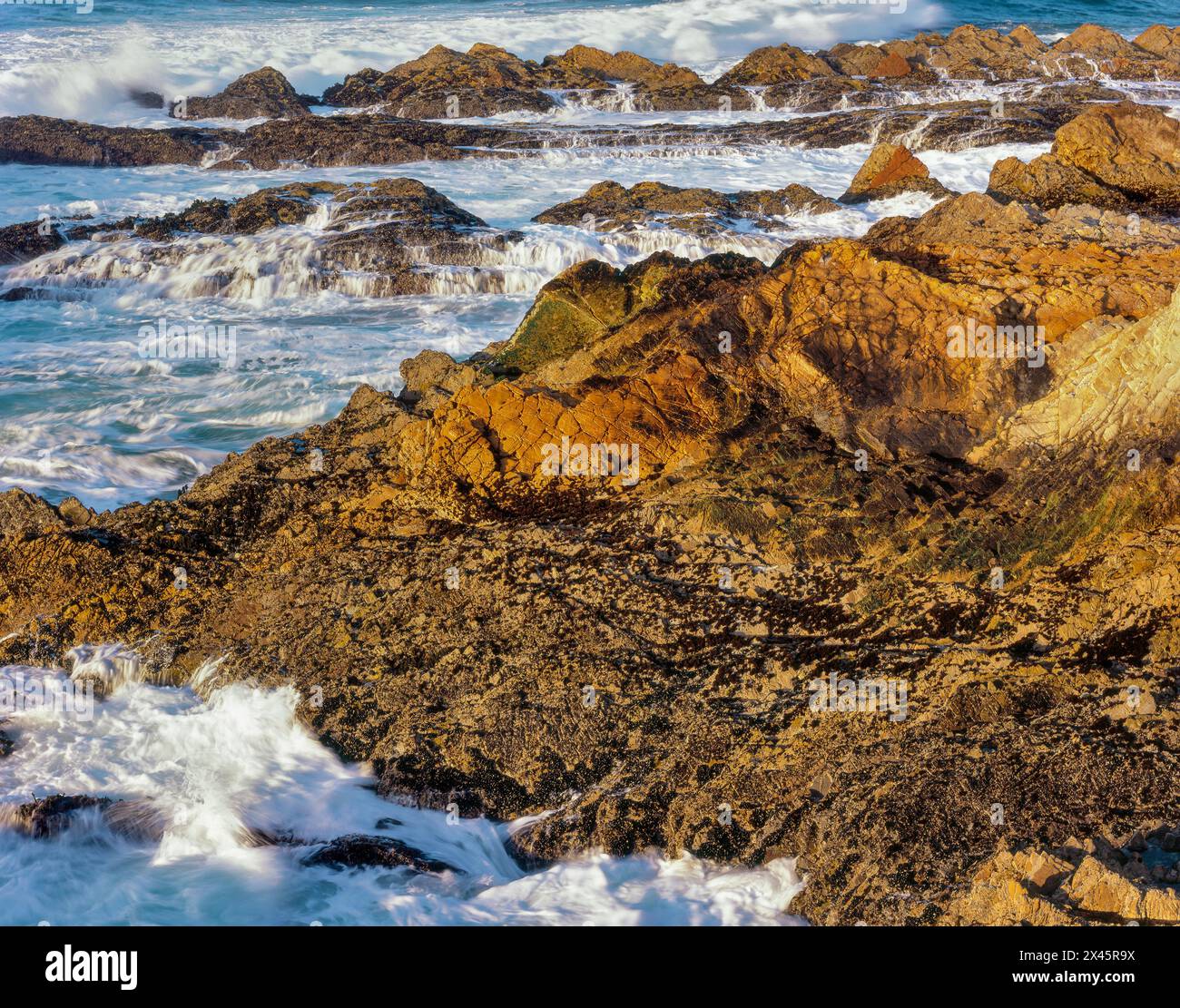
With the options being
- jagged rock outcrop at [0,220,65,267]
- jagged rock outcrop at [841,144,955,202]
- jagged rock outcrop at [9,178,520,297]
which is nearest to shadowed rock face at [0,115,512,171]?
jagged rock outcrop at [9,178,520,297]

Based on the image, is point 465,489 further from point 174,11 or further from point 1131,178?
point 174,11

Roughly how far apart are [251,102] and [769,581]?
24.9 m

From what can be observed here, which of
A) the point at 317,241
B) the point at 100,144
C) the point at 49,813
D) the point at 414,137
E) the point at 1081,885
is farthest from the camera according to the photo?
the point at 414,137

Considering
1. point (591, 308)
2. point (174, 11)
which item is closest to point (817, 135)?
point (591, 308)

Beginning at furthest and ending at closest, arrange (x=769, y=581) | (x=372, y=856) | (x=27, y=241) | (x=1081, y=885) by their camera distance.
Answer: (x=27, y=241)
(x=769, y=581)
(x=372, y=856)
(x=1081, y=885)

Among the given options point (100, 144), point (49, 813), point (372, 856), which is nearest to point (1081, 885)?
point (372, 856)

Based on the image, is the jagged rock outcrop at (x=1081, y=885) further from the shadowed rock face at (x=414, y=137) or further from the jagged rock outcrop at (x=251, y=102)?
the jagged rock outcrop at (x=251, y=102)

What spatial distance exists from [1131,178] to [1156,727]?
362 inches

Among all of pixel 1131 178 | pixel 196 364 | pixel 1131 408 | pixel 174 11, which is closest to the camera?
pixel 1131 408

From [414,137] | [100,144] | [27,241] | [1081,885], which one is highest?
[414,137]

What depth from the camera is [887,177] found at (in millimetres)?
18750

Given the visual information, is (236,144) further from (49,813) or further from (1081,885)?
(1081,885)

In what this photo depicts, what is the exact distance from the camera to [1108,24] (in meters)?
38.9

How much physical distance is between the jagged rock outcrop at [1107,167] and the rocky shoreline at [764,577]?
3.19m
